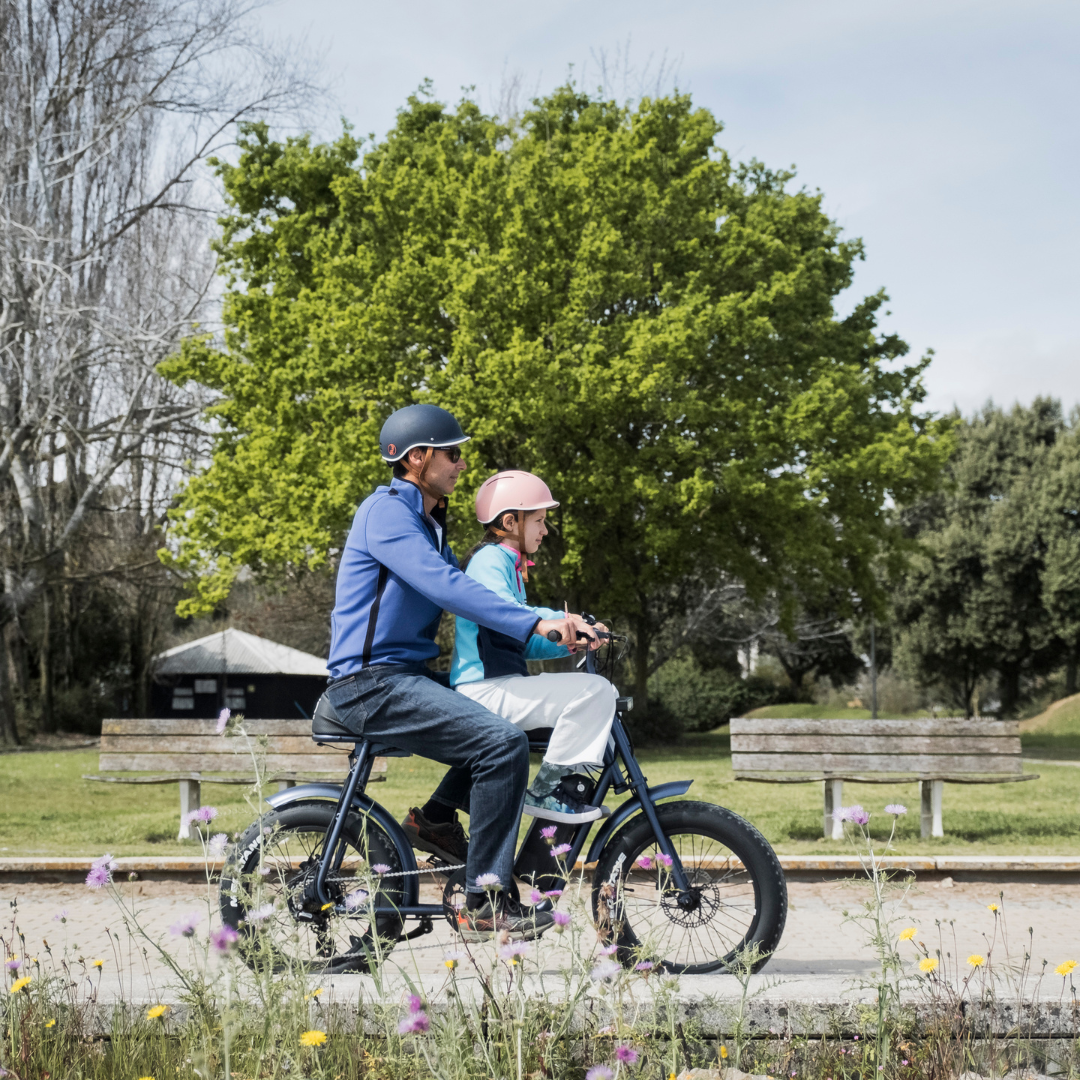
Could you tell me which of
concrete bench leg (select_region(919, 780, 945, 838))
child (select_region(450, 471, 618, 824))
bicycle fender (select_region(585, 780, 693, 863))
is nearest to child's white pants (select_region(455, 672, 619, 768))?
child (select_region(450, 471, 618, 824))

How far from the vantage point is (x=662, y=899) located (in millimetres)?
3736

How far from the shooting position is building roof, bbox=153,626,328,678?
120 feet

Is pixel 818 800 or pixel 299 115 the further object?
pixel 299 115

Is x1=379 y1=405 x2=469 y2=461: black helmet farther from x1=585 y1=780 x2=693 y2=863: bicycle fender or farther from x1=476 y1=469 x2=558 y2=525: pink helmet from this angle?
x1=585 y1=780 x2=693 y2=863: bicycle fender

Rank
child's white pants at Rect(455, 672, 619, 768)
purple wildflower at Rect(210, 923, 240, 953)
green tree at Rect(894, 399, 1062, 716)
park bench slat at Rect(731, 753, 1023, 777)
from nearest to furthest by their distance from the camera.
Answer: purple wildflower at Rect(210, 923, 240, 953) → child's white pants at Rect(455, 672, 619, 768) → park bench slat at Rect(731, 753, 1023, 777) → green tree at Rect(894, 399, 1062, 716)

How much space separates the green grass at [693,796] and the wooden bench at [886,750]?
1.55ft

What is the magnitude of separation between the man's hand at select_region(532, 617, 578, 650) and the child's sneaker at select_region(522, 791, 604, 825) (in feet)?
1.99

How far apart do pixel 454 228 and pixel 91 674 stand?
922 inches

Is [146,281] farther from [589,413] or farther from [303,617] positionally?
[303,617]

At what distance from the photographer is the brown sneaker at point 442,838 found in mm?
3783

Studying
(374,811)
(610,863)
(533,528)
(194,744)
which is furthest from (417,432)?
(194,744)

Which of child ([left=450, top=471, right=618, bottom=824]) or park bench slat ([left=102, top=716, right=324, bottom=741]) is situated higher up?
child ([left=450, top=471, right=618, bottom=824])

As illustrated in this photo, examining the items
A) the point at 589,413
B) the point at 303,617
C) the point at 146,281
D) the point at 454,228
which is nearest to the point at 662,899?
the point at 589,413

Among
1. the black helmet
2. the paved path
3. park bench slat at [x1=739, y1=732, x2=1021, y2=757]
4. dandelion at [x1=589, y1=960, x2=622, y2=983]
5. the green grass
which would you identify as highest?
the black helmet
